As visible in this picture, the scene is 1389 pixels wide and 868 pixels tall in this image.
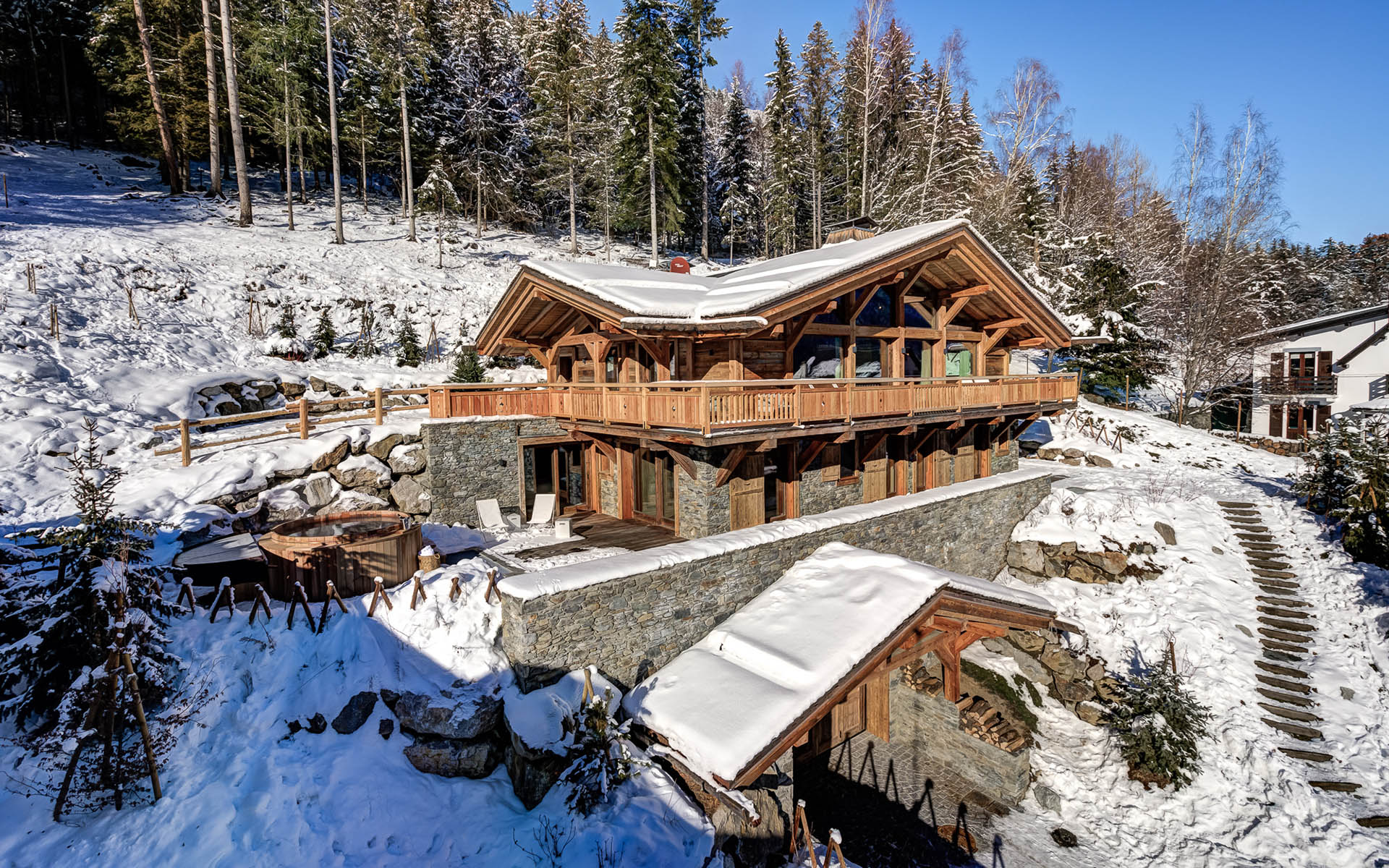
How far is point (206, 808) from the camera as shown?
6.98 meters

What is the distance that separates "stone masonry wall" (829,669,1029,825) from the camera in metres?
10.9

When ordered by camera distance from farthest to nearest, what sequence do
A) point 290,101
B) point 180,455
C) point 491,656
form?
1. point 290,101
2. point 180,455
3. point 491,656

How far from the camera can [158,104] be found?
2986 cm

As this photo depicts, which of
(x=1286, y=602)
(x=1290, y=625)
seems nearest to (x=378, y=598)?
(x=1290, y=625)

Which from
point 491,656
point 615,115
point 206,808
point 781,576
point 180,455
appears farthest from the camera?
point 615,115

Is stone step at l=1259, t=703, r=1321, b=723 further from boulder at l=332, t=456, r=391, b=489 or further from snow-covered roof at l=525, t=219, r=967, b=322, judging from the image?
boulder at l=332, t=456, r=391, b=489

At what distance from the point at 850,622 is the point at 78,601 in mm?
10987

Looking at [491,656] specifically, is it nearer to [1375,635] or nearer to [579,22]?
[1375,635]

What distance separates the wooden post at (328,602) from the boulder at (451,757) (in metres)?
2.71

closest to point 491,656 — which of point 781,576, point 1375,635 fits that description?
point 781,576

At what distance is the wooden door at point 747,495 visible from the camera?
12789 mm

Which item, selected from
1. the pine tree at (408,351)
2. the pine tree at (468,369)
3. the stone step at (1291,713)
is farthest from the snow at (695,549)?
the pine tree at (408,351)

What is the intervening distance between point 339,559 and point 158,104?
116 ft

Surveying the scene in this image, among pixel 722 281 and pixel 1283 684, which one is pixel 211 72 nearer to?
pixel 722 281
